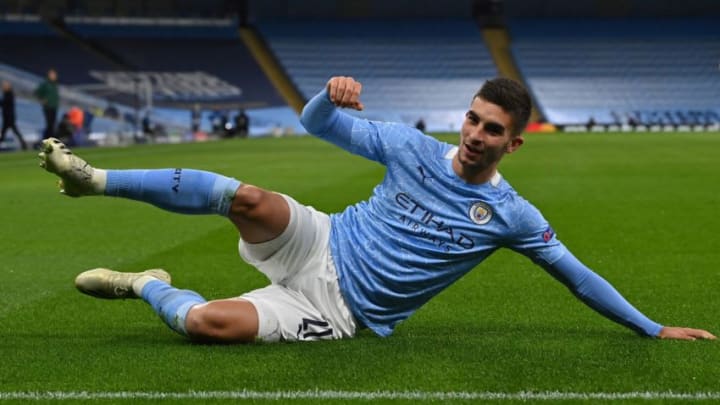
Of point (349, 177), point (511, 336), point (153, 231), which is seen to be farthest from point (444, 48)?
point (511, 336)

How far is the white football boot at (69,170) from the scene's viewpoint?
A: 4.53 metres

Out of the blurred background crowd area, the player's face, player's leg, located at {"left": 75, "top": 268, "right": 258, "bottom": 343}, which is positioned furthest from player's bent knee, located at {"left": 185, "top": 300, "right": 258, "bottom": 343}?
the blurred background crowd area

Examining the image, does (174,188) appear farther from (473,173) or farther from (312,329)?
(473,173)

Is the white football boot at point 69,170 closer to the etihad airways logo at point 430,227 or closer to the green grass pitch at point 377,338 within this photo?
the green grass pitch at point 377,338

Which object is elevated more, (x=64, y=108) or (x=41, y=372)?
(x=41, y=372)

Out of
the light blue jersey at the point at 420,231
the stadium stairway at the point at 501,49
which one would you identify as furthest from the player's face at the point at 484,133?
the stadium stairway at the point at 501,49

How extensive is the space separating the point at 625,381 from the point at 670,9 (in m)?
65.1

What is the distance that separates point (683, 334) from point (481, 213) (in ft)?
3.90

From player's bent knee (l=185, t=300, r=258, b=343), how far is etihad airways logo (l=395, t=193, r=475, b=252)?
0.83 meters

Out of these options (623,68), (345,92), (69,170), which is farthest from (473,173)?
(623,68)

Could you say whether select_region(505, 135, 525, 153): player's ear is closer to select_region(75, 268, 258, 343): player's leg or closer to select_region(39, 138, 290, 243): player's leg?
select_region(39, 138, 290, 243): player's leg

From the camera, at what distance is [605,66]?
2589 inches

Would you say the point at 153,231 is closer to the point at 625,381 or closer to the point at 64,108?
the point at 625,381

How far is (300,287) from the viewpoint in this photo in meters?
5.07
